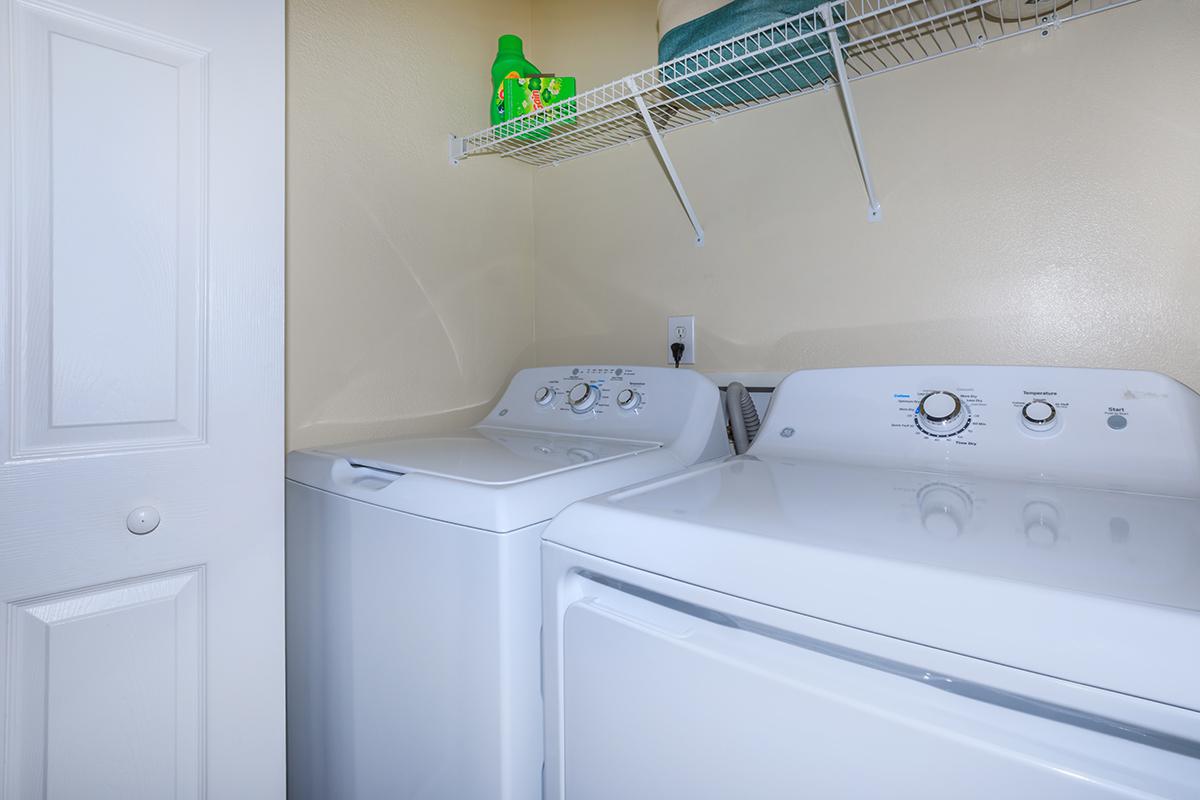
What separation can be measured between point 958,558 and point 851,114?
1.01 m

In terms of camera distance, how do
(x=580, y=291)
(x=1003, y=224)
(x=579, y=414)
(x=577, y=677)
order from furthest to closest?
(x=580, y=291)
(x=579, y=414)
(x=1003, y=224)
(x=577, y=677)

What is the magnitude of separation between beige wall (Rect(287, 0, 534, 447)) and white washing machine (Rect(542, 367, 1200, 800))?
91 cm

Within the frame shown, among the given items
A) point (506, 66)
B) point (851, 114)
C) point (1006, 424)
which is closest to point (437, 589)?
point (1006, 424)

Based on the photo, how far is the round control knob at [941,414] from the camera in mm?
1021

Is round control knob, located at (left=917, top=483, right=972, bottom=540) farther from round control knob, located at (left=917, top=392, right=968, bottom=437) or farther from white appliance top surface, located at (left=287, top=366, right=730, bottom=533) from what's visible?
white appliance top surface, located at (left=287, top=366, right=730, bottom=533)

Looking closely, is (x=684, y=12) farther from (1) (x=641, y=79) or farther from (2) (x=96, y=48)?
(2) (x=96, y=48)

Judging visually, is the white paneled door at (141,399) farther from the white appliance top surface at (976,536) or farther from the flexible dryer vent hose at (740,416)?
the flexible dryer vent hose at (740,416)

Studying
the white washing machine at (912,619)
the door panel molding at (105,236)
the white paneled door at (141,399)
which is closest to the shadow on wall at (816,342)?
the white washing machine at (912,619)

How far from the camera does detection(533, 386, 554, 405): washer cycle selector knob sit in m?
1.57

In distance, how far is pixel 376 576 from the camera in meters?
1.00

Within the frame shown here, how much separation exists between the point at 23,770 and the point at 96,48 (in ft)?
3.24

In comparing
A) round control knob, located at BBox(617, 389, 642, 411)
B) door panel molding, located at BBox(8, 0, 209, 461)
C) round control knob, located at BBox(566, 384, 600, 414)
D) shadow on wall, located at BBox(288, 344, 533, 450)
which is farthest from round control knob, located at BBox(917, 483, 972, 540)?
shadow on wall, located at BBox(288, 344, 533, 450)

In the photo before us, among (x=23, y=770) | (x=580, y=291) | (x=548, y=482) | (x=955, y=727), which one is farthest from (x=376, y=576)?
(x=580, y=291)

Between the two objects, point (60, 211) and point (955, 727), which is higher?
point (60, 211)
